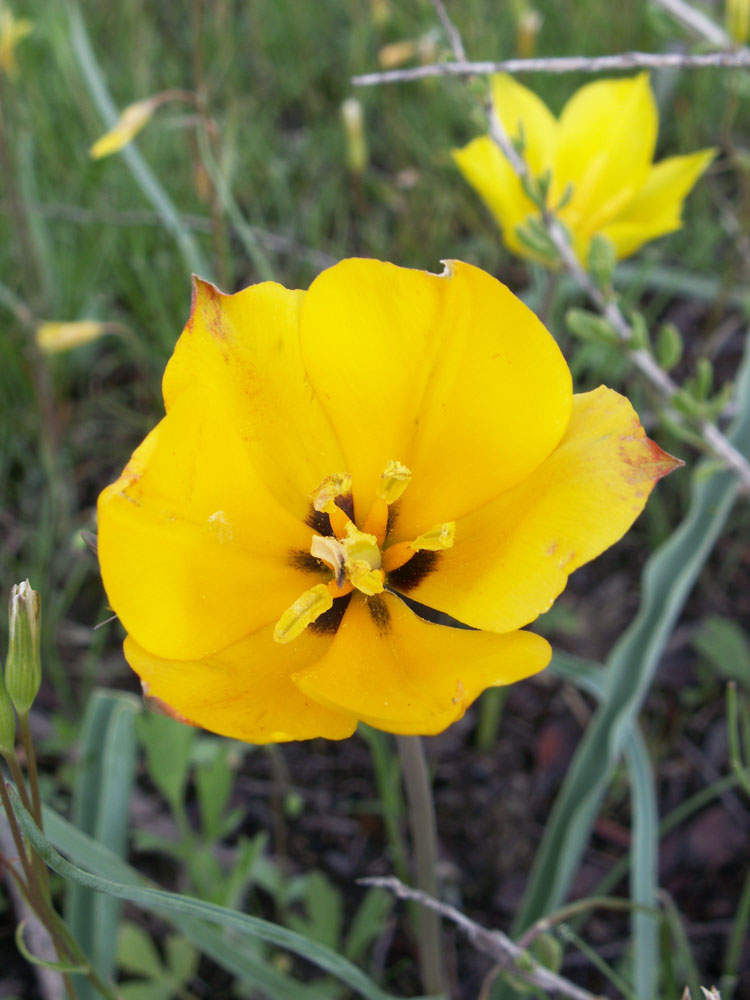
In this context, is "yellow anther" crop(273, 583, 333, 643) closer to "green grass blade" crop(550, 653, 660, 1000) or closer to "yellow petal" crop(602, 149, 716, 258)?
"green grass blade" crop(550, 653, 660, 1000)

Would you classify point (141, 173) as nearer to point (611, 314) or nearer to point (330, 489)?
point (611, 314)

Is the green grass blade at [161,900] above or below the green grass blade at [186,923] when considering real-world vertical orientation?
above

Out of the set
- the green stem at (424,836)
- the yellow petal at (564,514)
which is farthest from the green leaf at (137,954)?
the yellow petal at (564,514)

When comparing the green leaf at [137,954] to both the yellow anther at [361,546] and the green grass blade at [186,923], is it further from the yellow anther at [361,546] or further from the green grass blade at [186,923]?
the yellow anther at [361,546]

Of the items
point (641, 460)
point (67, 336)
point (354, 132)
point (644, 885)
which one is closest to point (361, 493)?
point (641, 460)

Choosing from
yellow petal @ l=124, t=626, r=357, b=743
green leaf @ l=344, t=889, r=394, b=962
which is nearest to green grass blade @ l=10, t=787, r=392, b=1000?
yellow petal @ l=124, t=626, r=357, b=743

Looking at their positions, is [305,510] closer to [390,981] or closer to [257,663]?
[257,663]
